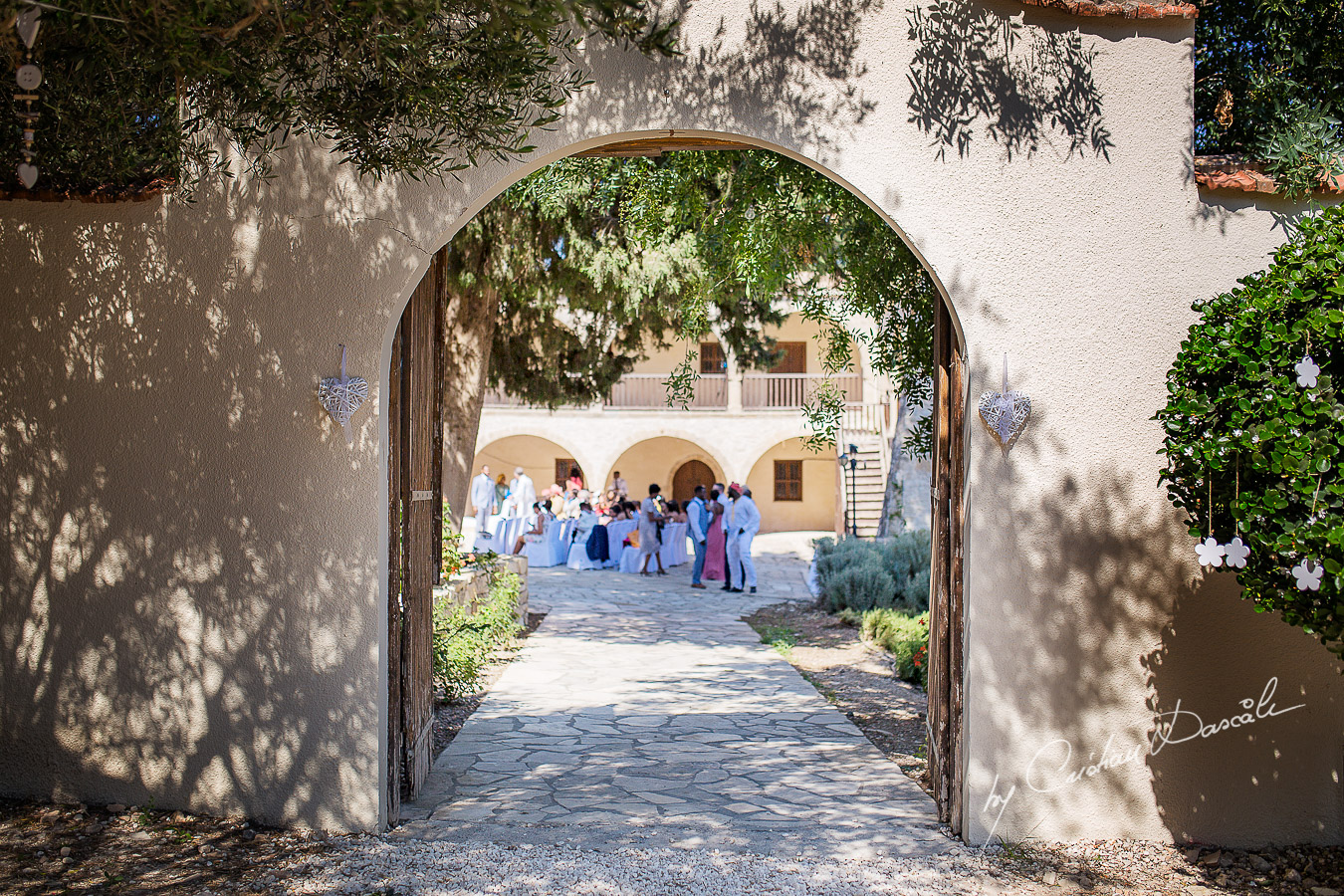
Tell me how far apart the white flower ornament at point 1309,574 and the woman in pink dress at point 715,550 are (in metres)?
13.0

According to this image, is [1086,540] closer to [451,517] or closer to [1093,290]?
[1093,290]

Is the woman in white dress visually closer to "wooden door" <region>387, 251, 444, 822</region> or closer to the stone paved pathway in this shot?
the stone paved pathway

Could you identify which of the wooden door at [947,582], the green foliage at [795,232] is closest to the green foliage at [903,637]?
the green foliage at [795,232]

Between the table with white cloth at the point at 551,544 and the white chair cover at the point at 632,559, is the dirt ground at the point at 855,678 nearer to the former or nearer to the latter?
the white chair cover at the point at 632,559

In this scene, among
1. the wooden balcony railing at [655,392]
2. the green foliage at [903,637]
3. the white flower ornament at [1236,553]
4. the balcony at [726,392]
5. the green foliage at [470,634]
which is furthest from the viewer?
the wooden balcony railing at [655,392]

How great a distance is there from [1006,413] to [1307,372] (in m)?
1.31

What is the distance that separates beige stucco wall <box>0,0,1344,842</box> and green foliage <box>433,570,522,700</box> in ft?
8.79

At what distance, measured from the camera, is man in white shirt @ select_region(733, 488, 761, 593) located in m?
14.9

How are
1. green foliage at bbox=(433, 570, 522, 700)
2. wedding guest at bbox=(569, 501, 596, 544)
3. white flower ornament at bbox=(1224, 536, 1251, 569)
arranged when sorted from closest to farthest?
1. white flower ornament at bbox=(1224, 536, 1251, 569)
2. green foliage at bbox=(433, 570, 522, 700)
3. wedding guest at bbox=(569, 501, 596, 544)

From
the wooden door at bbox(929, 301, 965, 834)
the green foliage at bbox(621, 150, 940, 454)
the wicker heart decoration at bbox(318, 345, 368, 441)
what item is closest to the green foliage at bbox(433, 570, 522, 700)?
the wicker heart decoration at bbox(318, 345, 368, 441)

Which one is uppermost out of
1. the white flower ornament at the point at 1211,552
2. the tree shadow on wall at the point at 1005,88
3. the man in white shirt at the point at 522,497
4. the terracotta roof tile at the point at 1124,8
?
the terracotta roof tile at the point at 1124,8

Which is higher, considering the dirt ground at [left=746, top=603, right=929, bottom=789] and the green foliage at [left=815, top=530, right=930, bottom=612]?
the green foliage at [left=815, top=530, right=930, bottom=612]

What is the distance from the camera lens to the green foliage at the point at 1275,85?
443 cm

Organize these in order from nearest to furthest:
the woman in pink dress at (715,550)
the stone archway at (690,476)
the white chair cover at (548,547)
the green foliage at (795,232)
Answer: the green foliage at (795,232) < the woman in pink dress at (715,550) < the white chair cover at (548,547) < the stone archway at (690,476)
